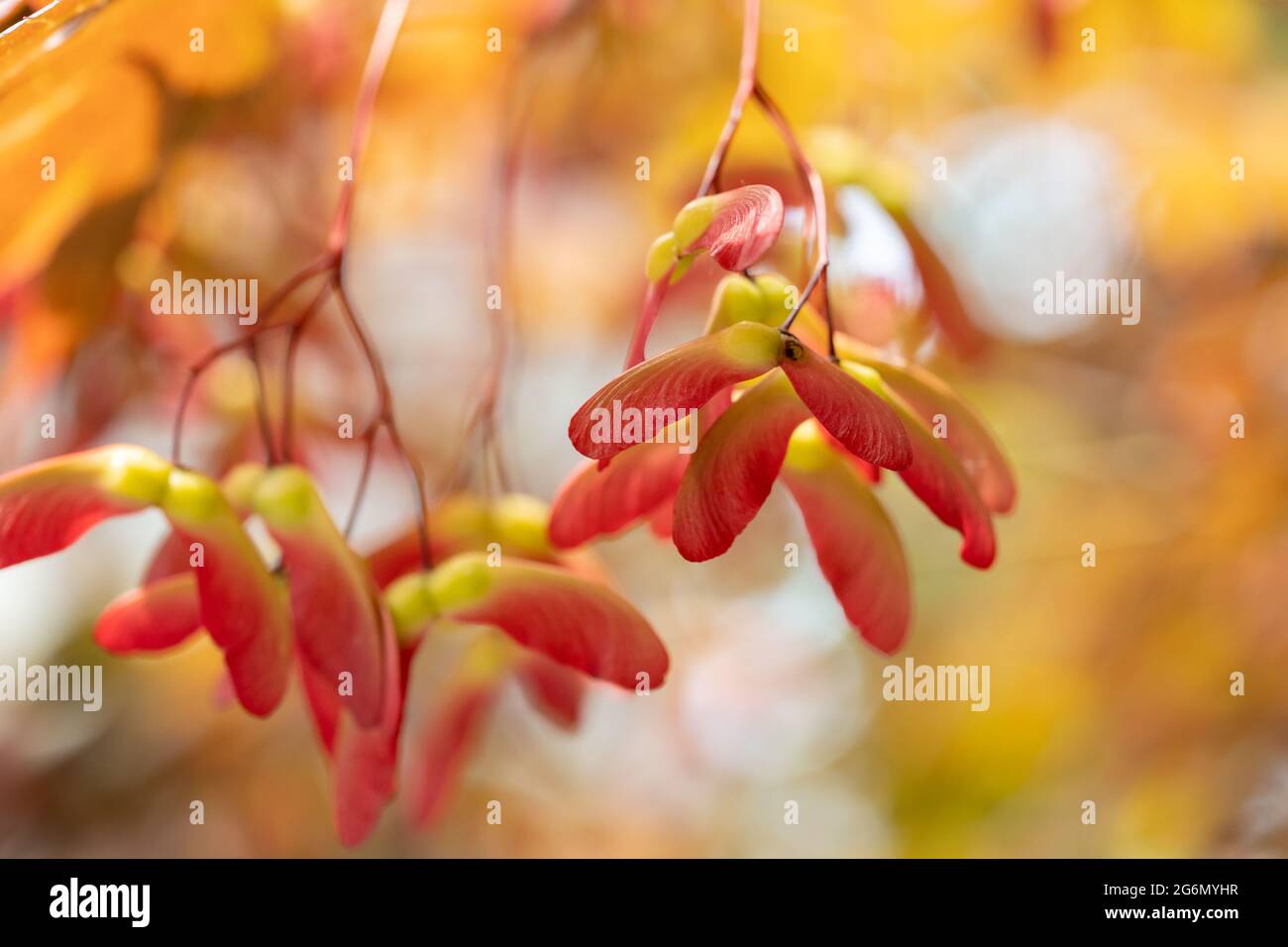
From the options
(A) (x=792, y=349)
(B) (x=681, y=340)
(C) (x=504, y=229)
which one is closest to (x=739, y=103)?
(A) (x=792, y=349)

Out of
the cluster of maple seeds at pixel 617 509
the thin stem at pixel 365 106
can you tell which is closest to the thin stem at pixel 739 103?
the cluster of maple seeds at pixel 617 509

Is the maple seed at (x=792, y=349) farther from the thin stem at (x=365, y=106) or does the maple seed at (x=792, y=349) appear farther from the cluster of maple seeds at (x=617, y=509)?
the thin stem at (x=365, y=106)

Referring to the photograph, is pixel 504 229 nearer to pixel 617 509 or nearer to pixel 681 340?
pixel 617 509

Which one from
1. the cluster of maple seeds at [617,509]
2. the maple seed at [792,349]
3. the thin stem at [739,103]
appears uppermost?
the thin stem at [739,103]
